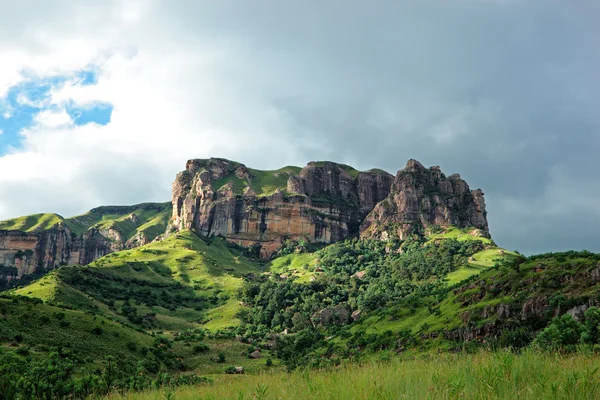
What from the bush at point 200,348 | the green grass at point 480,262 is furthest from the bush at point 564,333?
the green grass at point 480,262

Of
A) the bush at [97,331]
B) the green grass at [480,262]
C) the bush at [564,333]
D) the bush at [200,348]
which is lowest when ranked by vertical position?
the bush at [200,348]

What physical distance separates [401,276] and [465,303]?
77.1m

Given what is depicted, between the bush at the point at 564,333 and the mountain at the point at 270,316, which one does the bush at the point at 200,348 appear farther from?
the bush at the point at 564,333

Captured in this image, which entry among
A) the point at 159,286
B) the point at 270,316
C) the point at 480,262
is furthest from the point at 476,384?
the point at 159,286

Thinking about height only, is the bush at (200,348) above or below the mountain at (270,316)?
below

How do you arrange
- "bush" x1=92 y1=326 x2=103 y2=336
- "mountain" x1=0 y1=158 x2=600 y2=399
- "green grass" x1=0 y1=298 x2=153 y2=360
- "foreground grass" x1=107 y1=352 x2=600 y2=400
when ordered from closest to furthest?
"foreground grass" x1=107 y1=352 x2=600 y2=400 → "mountain" x1=0 y1=158 x2=600 y2=399 → "green grass" x1=0 y1=298 x2=153 y2=360 → "bush" x1=92 y1=326 x2=103 y2=336

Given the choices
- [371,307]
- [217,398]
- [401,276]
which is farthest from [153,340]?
[401,276]

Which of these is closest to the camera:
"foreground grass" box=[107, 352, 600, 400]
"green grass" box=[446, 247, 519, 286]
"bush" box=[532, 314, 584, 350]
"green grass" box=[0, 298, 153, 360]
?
"foreground grass" box=[107, 352, 600, 400]

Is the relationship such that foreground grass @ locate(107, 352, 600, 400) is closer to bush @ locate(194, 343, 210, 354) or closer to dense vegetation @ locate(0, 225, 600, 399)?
dense vegetation @ locate(0, 225, 600, 399)

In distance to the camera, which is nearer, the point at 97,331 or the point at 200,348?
the point at 97,331

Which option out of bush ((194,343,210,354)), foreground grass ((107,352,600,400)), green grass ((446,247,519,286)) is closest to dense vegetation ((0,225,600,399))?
foreground grass ((107,352,600,400))

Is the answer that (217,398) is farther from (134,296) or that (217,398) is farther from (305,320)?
(134,296)

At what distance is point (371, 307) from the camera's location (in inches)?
4429

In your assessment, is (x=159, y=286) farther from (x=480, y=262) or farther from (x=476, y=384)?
(x=476, y=384)
